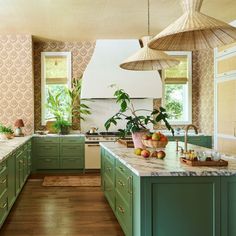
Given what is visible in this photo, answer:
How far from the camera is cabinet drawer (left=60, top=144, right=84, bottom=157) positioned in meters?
7.28

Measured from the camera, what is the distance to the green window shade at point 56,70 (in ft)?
26.2

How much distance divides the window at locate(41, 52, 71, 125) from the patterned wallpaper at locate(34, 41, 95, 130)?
0.09 meters

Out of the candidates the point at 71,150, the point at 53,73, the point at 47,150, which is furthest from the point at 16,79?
the point at 71,150

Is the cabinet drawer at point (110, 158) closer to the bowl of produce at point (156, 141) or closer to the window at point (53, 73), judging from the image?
the bowl of produce at point (156, 141)

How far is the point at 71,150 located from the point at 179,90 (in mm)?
2948

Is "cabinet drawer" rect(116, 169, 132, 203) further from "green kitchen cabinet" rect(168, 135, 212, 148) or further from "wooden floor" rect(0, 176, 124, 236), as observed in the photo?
"green kitchen cabinet" rect(168, 135, 212, 148)

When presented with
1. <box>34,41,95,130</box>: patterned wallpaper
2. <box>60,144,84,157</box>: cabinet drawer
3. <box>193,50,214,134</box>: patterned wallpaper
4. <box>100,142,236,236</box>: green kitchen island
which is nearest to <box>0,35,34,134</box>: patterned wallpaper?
<box>34,41,95,130</box>: patterned wallpaper

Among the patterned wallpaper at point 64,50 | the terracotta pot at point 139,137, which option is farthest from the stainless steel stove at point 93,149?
the terracotta pot at point 139,137

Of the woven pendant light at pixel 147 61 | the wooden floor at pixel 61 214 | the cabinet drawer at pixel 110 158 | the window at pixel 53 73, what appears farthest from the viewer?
the window at pixel 53 73

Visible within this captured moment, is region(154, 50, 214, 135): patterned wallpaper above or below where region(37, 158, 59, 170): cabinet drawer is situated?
above

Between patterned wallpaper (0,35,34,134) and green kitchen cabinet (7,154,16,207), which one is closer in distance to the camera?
green kitchen cabinet (7,154,16,207)

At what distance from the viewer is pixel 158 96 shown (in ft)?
24.8

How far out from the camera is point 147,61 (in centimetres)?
384

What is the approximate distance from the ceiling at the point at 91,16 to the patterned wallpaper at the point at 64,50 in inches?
16.9
